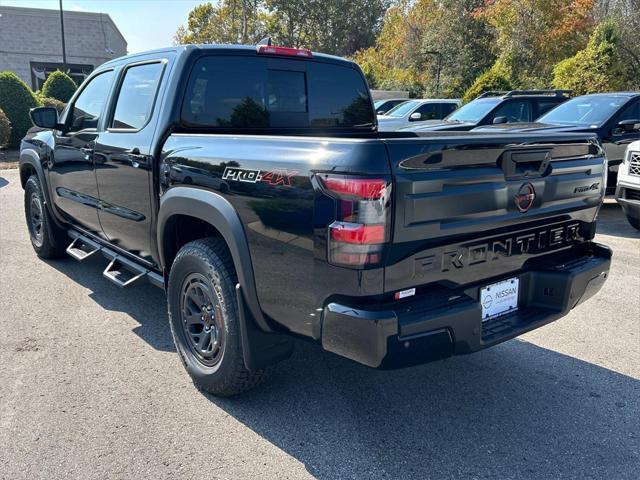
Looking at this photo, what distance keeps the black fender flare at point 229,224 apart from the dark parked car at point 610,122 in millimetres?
6234

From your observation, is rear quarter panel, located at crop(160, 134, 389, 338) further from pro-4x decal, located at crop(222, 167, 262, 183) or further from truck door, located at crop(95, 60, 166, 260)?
truck door, located at crop(95, 60, 166, 260)

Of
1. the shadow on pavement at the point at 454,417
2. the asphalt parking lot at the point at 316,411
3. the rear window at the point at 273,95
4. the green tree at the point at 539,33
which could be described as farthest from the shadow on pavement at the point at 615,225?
the green tree at the point at 539,33

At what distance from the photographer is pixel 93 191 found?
433 centimetres

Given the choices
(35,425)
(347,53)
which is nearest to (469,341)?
(35,425)

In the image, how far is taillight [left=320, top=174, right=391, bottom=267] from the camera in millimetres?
2188

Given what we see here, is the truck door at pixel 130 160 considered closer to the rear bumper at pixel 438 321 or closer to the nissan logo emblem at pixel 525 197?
the rear bumper at pixel 438 321

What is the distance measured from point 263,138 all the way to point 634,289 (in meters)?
4.24

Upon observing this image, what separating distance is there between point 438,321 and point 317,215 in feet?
2.29

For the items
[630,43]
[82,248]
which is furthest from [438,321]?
[630,43]

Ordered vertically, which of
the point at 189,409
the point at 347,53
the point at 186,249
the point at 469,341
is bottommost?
the point at 189,409

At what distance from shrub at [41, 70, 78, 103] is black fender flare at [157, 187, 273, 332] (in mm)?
21385

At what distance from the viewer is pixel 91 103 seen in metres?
4.59

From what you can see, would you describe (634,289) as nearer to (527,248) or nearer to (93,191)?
(527,248)

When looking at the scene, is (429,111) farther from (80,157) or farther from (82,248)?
(80,157)
